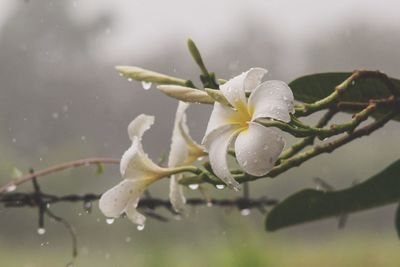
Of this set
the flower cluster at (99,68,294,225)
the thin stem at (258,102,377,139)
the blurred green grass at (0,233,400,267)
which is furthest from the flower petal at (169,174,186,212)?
the blurred green grass at (0,233,400,267)

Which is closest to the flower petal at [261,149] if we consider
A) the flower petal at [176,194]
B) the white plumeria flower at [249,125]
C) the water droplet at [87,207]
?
the white plumeria flower at [249,125]

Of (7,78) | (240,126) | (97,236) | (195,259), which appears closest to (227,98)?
(240,126)

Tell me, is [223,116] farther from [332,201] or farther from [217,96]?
[332,201]

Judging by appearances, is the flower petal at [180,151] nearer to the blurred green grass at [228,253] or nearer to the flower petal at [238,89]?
the flower petal at [238,89]

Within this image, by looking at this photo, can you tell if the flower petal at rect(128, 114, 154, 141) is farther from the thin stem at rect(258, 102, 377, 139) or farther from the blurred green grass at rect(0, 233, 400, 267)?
the blurred green grass at rect(0, 233, 400, 267)

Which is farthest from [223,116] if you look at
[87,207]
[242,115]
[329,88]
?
[87,207]

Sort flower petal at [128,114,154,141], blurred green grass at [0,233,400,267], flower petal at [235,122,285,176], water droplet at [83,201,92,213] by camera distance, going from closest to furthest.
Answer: flower petal at [235,122,285,176], flower petal at [128,114,154,141], water droplet at [83,201,92,213], blurred green grass at [0,233,400,267]
